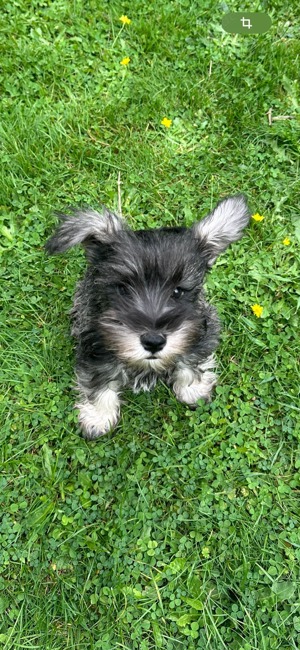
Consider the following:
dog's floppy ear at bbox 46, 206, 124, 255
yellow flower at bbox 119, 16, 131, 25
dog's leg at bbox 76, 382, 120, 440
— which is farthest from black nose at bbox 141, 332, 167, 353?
yellow flower at bbox 119, 16, 131, 25

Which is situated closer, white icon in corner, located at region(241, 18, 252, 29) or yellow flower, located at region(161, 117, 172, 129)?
yellow flower, located at region(161, 117, 172, 129)

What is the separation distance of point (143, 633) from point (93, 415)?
1.21 metres

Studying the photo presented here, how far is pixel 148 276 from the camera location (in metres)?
2.56

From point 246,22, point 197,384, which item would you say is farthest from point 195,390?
point 246,22

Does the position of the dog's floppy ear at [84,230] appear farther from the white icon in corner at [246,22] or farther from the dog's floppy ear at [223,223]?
the white icon in corner at [246,22]

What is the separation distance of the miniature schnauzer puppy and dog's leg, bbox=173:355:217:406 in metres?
0.10

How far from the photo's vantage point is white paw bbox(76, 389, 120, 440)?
11.0 ft

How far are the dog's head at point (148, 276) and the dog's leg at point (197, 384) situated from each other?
56 centimetres

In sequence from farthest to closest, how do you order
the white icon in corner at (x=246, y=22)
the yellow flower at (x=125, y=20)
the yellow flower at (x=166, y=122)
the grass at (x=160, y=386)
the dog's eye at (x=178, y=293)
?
the white icon in corner at (x=246, y=22)
the yellow flower at (x=125, y=20)
the yellow flower at (x=166, y=122)
the grass at (x=160, y=386)
the dog's eye at (x=178, y=293)

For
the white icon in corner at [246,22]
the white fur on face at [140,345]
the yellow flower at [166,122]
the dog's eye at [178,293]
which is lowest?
the white fur on face at [140,345]

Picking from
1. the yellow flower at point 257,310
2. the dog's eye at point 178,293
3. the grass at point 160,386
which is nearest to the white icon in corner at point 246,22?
the grass at point 160,386

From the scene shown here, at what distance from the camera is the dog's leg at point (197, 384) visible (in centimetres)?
338

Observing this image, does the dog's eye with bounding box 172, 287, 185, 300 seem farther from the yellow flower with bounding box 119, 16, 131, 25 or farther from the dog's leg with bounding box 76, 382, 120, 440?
the yellow flower with bounding box 119, 16, 131, 25

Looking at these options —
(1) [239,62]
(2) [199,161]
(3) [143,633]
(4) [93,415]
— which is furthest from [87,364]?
(1) [239,62]
